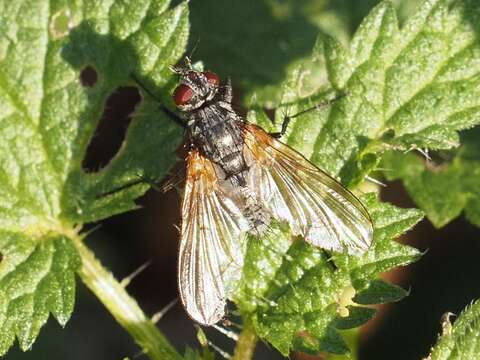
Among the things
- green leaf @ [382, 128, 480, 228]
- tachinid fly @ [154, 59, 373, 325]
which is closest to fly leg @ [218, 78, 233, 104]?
tachinid fly @ [154, 59, 373, 325]

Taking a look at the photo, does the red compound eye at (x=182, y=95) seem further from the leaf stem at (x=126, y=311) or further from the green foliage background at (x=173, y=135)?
the leaf stem at (x=126, y=311)

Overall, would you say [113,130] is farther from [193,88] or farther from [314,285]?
[314,285]

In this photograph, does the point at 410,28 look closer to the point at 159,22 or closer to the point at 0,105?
the point at 159,22

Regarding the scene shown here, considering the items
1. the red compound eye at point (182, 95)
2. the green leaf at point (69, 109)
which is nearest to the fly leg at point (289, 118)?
the red compound eye at point (182, 95)

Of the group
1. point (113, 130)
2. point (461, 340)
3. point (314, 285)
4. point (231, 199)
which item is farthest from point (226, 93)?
point (461, 340)

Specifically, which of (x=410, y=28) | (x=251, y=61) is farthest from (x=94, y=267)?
(x=251, y=61)

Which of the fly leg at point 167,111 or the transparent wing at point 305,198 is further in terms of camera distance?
the fly leg at point 167,111
